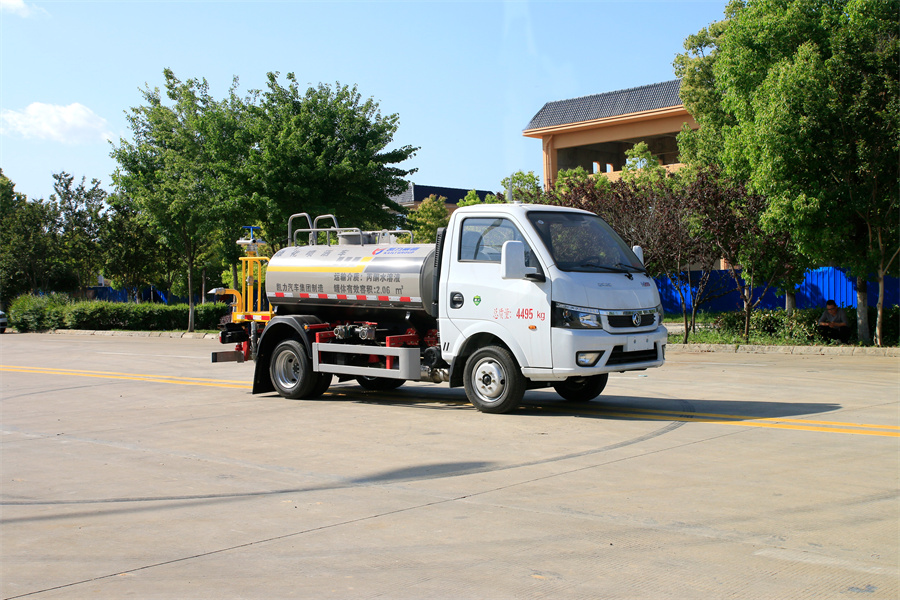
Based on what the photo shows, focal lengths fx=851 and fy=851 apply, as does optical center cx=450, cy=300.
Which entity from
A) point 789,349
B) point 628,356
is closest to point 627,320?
point 628,356

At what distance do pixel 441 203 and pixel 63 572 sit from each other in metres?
62.8

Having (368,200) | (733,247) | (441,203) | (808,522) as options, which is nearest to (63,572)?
(808,522)

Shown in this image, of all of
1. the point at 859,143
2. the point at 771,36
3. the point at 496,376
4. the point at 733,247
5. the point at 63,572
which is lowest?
the point at 63,572

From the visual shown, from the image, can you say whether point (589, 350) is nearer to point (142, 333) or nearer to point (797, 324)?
point (797, 324)

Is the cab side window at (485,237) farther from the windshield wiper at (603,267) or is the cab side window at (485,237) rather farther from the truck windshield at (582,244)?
the windshield wiper at (603,267)

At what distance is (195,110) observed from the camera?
35000mm

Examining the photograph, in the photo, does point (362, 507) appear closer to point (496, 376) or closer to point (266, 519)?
point (266, 519)

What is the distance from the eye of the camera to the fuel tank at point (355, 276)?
11609mm

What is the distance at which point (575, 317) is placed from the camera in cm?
988

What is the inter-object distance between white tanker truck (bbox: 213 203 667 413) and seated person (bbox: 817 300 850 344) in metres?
12.3

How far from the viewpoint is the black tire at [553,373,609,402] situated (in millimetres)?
11461

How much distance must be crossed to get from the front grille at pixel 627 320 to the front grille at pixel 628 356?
0.28 meters

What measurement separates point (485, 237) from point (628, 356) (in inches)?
91.3

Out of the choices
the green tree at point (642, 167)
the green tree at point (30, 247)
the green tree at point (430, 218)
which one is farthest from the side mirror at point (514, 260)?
the green tree at point (430, 218)
